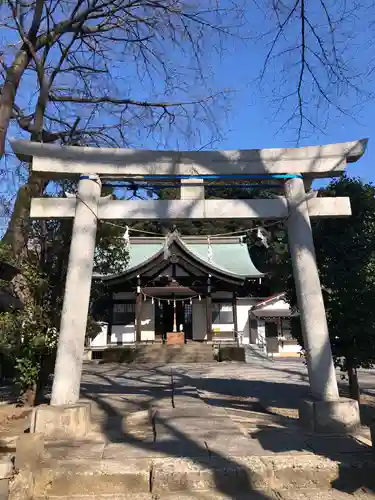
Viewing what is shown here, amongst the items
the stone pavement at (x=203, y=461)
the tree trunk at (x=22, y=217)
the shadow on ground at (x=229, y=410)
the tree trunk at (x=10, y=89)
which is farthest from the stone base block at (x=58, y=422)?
the tree trunk at (x=10, y=89)

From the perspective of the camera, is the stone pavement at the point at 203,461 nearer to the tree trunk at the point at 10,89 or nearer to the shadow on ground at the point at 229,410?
the shadow on ground at the point at 229,410

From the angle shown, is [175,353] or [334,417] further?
[175,353]

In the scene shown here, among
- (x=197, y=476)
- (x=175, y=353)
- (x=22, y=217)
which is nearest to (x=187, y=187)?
(x=22, y=217)

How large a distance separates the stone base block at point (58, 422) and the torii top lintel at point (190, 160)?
12.0 ft

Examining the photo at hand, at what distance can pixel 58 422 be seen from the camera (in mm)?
5562

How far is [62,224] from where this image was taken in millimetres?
8773

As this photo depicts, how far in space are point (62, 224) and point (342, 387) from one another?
26.6 feet

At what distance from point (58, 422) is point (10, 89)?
5962 millimetres

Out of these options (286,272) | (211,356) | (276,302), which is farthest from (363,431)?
(276,302)

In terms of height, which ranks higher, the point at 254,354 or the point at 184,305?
the point at 184,305

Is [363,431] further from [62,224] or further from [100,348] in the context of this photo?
[100,348]

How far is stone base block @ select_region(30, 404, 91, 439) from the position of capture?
5.53 metres

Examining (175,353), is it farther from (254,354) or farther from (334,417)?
(334,417)

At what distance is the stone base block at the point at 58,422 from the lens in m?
5.53
